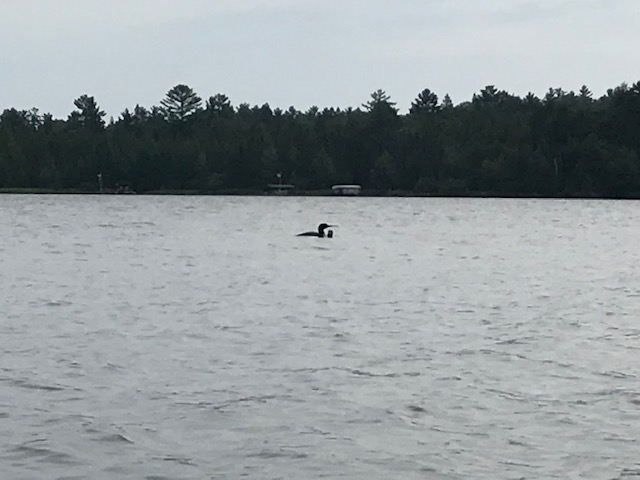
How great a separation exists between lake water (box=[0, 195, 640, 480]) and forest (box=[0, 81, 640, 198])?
10562cm

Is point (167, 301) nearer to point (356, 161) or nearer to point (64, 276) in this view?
point (64, 276)

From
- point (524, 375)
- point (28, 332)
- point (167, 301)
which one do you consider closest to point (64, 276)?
point (167, 301)

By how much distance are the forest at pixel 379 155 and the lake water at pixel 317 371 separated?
10562cm

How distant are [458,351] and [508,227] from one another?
57.0m

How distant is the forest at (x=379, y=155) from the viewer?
146 meters

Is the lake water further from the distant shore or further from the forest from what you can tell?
the distant shore

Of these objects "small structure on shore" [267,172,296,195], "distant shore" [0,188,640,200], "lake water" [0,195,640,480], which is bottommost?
"lake water" [0,195,640,480]

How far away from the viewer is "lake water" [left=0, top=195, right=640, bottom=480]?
14.7 metres

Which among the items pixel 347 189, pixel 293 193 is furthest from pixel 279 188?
pixel 347 189

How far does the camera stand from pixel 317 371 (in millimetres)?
19703

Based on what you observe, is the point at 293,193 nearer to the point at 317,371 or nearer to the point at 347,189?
the point at 347,189

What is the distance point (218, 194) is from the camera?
176 metres

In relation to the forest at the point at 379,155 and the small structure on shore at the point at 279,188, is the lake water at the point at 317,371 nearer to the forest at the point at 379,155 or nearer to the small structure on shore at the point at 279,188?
the forest at the point at 379,155

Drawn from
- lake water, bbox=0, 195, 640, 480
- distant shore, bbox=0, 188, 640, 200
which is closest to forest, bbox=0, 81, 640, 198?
distant shore, bbox=0, 188, 640, 200
